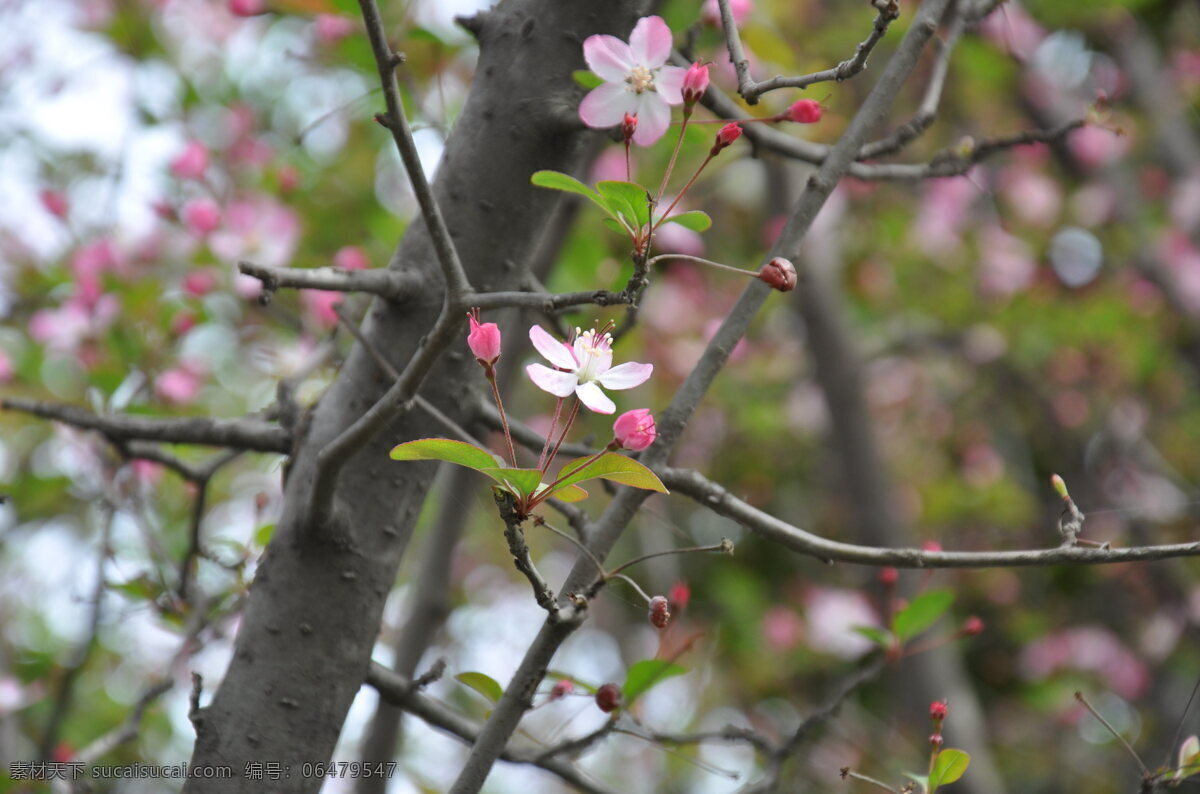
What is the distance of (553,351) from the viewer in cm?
80

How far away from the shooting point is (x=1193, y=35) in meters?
3.90

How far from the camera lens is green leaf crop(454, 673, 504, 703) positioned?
1067 millimetres

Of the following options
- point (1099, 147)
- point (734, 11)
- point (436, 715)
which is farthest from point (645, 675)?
point (1099, 147)

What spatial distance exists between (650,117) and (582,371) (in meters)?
0.28

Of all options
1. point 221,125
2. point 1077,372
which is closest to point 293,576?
point 221,125

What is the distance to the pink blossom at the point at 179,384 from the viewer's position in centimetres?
213

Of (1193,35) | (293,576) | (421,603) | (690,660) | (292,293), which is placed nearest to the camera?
(293,576)

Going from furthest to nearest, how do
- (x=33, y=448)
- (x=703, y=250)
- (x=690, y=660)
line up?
(x=703, y=250), (x=690, y=660), (x=33, y=448)

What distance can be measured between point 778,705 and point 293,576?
109 inches

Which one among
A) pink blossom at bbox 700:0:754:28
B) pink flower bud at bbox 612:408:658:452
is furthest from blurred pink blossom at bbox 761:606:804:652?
pink flower bud at bbox 612:408:658:452

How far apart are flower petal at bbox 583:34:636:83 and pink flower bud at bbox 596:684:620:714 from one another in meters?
0.61

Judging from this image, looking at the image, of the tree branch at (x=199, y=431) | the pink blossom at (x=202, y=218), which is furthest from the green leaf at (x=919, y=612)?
the pink blossom at (x=202, y=218)

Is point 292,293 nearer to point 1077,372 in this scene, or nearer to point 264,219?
point 264,219

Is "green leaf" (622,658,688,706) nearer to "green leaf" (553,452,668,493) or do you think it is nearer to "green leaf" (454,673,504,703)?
"green leaf" (454,673,504,703)
